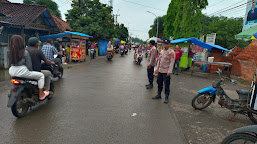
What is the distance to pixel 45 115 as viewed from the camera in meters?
4.13

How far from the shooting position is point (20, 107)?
388 centimetres

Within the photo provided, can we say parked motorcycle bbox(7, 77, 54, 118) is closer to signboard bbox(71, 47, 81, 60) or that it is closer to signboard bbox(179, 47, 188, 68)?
signboard bbox(179, 47, 188, 68)

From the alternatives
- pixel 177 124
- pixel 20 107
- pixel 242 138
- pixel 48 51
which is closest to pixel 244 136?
pixel 242 138

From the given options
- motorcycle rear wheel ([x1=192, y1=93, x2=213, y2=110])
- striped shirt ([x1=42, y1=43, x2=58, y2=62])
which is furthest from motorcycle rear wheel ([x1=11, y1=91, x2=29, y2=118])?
motorcycle rear wheel ([x1=192, y1=93, x2=213, y2=110])

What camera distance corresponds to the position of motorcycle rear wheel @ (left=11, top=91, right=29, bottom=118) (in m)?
3.73

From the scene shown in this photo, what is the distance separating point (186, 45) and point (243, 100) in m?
8.69

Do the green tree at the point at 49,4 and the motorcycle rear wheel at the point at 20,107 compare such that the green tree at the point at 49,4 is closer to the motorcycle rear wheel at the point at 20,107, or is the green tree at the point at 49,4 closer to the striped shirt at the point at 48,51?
the striped shirt at the point at 48,51

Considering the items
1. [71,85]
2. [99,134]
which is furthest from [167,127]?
[71,85]

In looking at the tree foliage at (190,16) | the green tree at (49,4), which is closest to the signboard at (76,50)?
the tree foliage at (190,16)

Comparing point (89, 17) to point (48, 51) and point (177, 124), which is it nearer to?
point (48, 51)

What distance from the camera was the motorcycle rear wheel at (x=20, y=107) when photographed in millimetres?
3729

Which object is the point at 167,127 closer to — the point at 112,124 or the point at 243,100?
the point at 112,124

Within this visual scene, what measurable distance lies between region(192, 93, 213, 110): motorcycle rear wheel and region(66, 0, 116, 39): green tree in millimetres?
17744

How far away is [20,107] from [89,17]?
18538 millimetres
